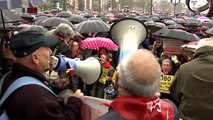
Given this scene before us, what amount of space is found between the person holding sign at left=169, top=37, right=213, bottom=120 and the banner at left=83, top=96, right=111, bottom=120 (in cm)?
103

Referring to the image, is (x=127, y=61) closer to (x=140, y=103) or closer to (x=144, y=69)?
(x=144, y=69)

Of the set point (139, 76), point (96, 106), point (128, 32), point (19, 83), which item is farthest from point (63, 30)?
point (139, 76)

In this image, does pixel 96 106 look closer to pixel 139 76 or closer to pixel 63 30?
pixel 139 76

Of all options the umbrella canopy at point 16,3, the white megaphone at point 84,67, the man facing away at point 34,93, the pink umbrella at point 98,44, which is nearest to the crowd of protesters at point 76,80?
the man facing away at point 34,93

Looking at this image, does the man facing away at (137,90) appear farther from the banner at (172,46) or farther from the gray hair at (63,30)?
the banner at (172,46)

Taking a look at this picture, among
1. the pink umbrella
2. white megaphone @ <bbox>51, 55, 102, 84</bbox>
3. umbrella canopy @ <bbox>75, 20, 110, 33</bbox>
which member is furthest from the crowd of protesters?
umbrella canopy @ <bbox>75, 20, 110, 33</bbox>

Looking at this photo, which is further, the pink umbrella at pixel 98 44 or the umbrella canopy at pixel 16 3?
the pink umbrella at pixel 98 44

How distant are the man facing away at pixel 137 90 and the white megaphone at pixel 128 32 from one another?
2.07 metres

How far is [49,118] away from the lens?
8.18 ft

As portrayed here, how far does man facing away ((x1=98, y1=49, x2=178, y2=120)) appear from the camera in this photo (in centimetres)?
223

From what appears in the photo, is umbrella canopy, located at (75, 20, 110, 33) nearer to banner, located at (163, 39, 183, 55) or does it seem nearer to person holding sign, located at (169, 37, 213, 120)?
banner, located at (163, 39, 183, 55)

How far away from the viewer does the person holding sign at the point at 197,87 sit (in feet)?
11.6

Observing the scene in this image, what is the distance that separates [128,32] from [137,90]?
231cm

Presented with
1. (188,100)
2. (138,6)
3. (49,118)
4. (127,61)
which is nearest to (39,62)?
(49,118)
